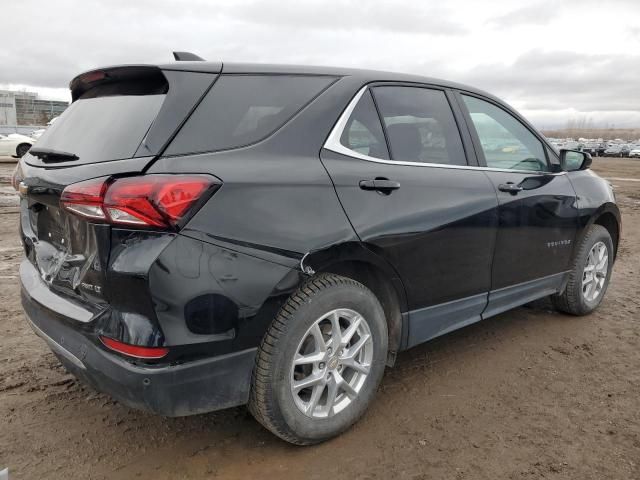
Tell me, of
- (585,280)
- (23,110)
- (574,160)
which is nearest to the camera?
(574,160)

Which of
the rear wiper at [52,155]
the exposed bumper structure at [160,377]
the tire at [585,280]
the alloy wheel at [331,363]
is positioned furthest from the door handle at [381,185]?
the tire at [585,280]

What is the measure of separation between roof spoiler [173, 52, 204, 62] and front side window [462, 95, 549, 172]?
1.69 metres

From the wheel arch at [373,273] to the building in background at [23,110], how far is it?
76.8 m

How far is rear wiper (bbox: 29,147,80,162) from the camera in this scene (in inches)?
90.8

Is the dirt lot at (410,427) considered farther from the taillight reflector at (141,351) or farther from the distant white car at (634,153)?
the distant white car at (634,153)

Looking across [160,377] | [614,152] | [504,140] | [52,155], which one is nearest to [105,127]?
[52,155]

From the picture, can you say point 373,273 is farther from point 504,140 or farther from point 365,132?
point 504,140

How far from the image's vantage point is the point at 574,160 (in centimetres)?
408

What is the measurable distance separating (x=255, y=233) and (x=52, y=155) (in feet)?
3.56

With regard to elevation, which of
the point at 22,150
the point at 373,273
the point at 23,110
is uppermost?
the point at 22,150

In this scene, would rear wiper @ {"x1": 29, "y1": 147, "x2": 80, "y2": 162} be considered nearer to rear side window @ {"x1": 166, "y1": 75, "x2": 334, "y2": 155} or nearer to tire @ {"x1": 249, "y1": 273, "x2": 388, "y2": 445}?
rear side window @ {"x1": 166, "y1": 75, "x2": 334, "y2": 155}

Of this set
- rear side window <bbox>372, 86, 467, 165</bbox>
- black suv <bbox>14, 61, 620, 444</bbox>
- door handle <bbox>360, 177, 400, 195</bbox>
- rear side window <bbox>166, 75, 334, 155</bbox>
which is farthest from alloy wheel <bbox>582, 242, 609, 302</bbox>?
rear side window <bbox>166, 75, 334, 155</bbox>

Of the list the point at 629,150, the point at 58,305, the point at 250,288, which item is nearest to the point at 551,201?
the point at 250,288

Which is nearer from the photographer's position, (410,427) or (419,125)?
(410,427)
